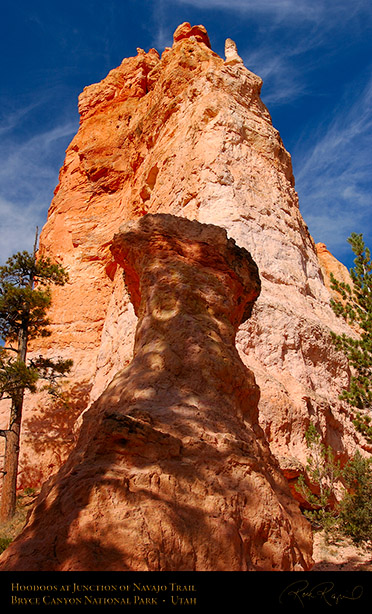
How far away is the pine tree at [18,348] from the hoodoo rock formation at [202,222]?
161cm

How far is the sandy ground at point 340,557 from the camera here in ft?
19.1

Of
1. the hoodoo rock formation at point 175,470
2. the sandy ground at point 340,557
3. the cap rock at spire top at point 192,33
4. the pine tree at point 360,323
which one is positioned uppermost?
the cap rock at spire top at point 192,33

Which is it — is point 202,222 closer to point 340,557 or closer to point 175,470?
point 340,557

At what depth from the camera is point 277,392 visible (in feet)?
27.1

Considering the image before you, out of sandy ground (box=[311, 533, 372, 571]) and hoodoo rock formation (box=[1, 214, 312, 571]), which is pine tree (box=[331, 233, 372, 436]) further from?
hoodoo rock formation (box=[1, 214, 312, 571])

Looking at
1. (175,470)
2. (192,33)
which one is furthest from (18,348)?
(192,33)

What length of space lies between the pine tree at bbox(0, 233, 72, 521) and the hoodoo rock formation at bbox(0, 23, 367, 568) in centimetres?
161

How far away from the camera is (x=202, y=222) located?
11.3m

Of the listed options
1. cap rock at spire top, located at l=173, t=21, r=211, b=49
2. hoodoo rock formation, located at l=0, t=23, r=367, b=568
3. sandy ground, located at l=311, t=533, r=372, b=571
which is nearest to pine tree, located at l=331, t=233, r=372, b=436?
hoodoo rock formation, located at l=0, t=23, r=367, b=568

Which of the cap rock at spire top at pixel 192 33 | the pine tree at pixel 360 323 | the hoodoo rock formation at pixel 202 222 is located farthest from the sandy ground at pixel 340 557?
the cap rock at spire top at pixel 192 33

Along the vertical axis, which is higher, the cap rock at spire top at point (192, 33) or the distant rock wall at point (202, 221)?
the cap rock at spire top at point (192, 33)

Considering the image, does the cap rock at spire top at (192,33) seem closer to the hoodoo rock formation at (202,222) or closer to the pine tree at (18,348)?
the hoodoo rock formation at (202,222)

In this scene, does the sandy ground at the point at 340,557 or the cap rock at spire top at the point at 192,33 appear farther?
the cap rock at spire top at the point at 192,33

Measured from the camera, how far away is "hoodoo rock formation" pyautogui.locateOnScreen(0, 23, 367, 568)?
8594 millimetres
